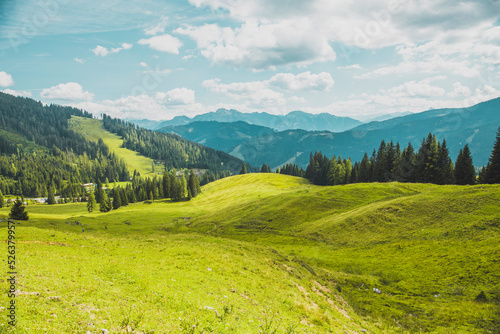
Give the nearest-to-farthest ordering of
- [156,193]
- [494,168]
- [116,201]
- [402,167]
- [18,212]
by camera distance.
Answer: [18,212] < [494,168] < [402,167] < [116,201] < [156,193]

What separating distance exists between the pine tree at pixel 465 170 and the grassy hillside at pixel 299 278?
33.3 metres

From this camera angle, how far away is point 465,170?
7844cm

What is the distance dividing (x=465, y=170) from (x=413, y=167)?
47.0 feet

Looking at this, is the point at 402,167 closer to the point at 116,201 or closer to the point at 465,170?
the point at 465,170

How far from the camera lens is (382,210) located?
2088 inches

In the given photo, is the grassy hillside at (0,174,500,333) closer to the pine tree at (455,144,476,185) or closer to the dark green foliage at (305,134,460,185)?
the dark green foliage at (305,134,460,185)

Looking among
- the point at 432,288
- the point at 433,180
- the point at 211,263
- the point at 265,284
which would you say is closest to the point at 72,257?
the point at 211,263

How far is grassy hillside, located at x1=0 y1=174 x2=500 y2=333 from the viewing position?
14.1 m

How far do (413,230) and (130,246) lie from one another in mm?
49063

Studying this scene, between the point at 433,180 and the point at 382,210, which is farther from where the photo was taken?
the point at 433,180

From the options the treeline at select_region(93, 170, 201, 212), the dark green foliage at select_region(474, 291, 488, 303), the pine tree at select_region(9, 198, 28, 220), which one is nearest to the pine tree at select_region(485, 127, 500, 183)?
the dark green foliage at select_region(474, 291, 488, 303)

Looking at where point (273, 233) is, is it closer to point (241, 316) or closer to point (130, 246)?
point (130, 246)

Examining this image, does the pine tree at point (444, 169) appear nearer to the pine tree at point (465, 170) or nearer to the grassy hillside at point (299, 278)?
the pine tree at point (465, 170)

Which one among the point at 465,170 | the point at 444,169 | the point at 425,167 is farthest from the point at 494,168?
the point at 425,167
